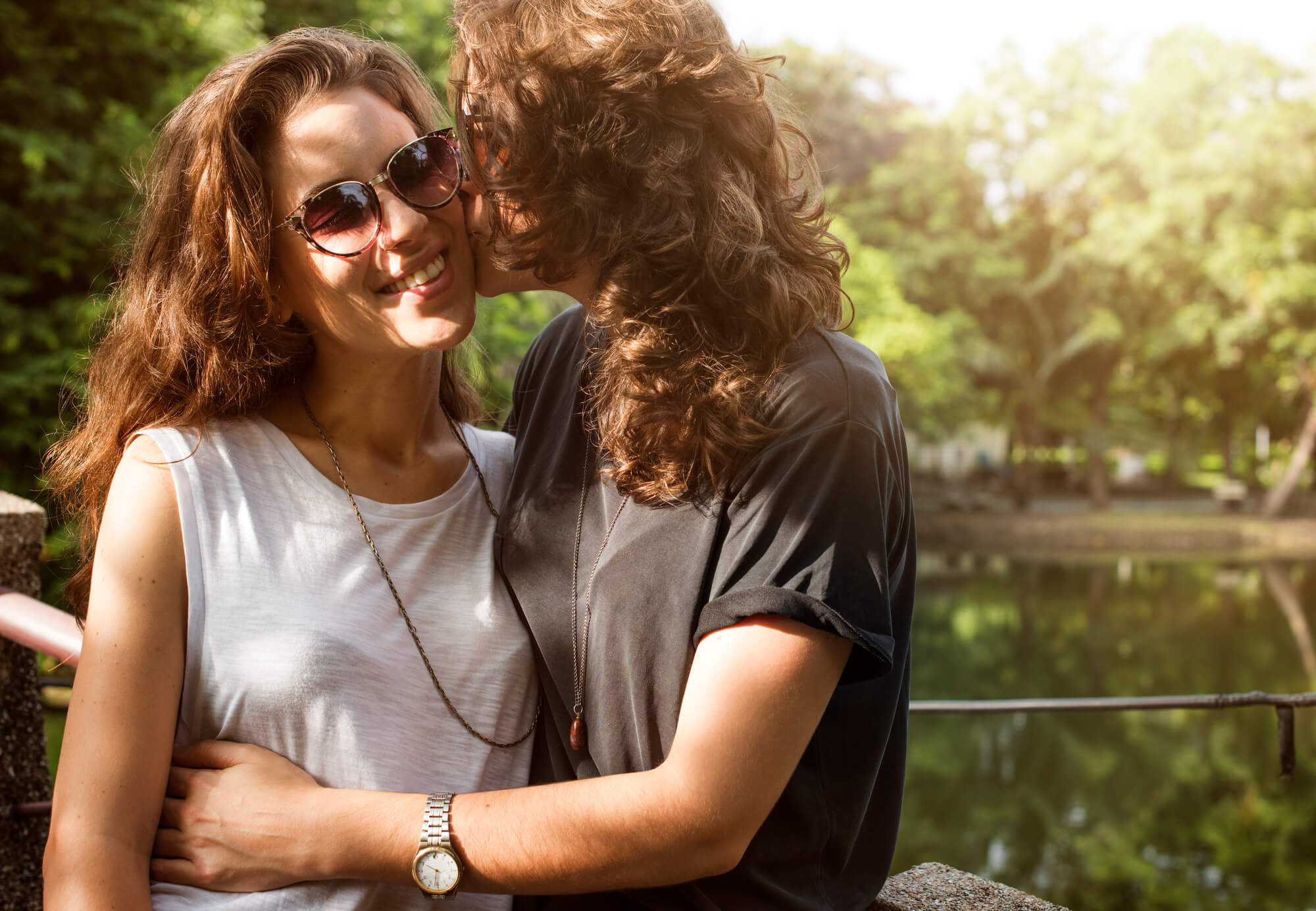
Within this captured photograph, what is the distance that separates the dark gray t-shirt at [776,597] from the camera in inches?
49.7

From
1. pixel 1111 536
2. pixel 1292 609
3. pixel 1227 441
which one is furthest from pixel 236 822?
pixel 1227 441

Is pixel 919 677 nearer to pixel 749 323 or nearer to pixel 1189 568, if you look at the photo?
pixel 1189 568

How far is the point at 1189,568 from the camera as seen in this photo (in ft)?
67.6

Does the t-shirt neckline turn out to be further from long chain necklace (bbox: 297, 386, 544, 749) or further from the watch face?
the watch face

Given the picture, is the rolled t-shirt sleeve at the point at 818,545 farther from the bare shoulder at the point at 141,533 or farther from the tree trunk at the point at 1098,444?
the tree trunk at the point at 1098,444

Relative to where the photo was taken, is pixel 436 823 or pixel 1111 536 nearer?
pixel 436 823

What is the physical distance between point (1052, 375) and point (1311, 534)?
21.7ft

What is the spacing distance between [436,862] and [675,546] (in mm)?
477

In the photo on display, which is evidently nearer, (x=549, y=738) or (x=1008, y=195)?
(x=549, y=738)

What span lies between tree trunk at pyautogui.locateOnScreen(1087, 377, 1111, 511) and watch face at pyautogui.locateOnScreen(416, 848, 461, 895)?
26.9 metres

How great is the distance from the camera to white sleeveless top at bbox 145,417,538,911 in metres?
1.47

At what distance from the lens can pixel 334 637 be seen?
1520 mm

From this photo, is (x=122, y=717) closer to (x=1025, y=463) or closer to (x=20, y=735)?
(x=20, y=735)

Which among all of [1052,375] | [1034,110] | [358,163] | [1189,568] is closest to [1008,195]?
[1034,110]
